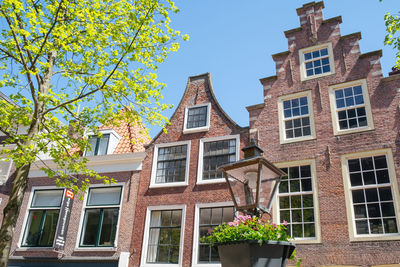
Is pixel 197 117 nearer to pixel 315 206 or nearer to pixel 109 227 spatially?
pixel 109 227

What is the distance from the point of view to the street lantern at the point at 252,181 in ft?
17.1

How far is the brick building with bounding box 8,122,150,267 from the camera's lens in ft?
49.1

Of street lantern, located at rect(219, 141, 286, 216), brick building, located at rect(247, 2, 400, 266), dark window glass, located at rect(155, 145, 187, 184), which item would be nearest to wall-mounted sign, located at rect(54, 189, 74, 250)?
dark window glass, located at rect(155, 145, 187, 184)

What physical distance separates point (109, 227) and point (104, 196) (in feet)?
4.81

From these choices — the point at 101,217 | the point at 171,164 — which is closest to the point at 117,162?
the point at 101,217

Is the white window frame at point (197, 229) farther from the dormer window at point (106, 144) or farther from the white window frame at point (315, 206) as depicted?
the dormer window at point (106, 144)

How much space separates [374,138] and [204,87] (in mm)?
7615

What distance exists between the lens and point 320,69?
14258mm

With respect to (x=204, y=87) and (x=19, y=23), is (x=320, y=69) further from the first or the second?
(x=19, y=23)

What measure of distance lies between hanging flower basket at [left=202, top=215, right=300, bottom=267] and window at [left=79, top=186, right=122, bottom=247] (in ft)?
37.6

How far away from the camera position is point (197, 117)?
16203 mm

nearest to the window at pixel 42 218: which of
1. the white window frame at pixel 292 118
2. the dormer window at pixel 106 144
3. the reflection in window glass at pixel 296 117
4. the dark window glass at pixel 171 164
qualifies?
the dormer window at pixel 106 144

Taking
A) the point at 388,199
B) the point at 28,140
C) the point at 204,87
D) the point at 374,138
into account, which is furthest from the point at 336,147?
the point at 28,140

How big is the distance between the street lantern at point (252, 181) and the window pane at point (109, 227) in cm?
1100
